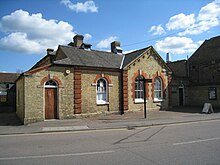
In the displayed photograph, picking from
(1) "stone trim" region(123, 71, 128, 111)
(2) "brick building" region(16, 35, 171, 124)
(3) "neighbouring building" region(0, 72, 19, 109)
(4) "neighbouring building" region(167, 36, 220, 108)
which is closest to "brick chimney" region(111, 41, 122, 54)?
(2) "brick building" region(16, 35, 171, 124)

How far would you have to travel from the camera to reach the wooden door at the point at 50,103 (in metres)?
16.0

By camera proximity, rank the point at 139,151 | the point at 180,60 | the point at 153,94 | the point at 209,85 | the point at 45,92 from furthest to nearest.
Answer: the point at 180,60
the point at 209,85
the point at 153,94
the point at 45,92
the point at 139,151

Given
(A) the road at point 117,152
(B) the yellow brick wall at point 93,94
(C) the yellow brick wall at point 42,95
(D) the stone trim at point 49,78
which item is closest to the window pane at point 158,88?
(B) the yellow brick wall at point 93,94

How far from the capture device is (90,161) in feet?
19.6

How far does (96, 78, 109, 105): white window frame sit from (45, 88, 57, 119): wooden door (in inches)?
154

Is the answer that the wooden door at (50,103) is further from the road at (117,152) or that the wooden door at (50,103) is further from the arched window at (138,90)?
the arched window at (138,90)

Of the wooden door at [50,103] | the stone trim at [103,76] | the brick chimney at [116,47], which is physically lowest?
the wooden door at [50,103]

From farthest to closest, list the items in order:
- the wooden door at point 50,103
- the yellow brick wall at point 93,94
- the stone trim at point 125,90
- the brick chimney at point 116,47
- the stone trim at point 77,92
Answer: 1. the brick chimney at point 116,47
2. the stone trim at point 125,90
3. the yellow brick wall at point 93,94
4. the stone trim at point 77,92
5. the wooden door at point 50,103

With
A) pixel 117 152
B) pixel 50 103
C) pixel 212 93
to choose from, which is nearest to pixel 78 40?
pixel 50 103

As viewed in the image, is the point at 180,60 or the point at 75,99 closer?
the point at 75,99

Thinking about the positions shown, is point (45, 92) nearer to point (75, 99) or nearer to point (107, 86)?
point (75, 99)

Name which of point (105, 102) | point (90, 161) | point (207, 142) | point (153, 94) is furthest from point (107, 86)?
point (90, 161)

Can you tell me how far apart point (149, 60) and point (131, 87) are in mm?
3963

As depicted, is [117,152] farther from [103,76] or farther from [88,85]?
[103,76]
